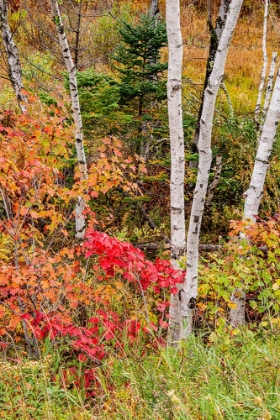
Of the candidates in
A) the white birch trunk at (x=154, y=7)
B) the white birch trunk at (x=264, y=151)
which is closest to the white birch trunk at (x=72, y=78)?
the white birch trunk at (x=264, y=151)

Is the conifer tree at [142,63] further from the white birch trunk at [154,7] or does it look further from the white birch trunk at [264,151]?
the white birch trunk at [264,151]

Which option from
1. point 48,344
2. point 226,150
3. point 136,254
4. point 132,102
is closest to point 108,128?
point 132,102

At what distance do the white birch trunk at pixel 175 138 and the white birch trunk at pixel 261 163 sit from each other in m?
0.62

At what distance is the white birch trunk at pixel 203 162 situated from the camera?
9.57 feet

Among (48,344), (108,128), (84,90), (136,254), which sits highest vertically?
(84,90)

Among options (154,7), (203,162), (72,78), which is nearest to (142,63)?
(72,78)

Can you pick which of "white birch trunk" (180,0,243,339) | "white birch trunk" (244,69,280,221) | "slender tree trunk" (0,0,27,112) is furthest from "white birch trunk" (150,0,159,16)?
"white birch trunk" (180,0,243,339)

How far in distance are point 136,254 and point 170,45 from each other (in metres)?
1.68

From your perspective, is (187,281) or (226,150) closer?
(187,281)

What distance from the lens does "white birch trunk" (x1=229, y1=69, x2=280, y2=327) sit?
366cm

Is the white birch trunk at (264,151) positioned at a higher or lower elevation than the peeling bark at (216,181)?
higher

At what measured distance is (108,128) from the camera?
6.21m

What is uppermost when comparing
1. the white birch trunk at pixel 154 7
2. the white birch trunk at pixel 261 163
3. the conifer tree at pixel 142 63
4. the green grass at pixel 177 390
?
the white birch trunk at pixel 154 7

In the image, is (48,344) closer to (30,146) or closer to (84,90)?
(30,146)
